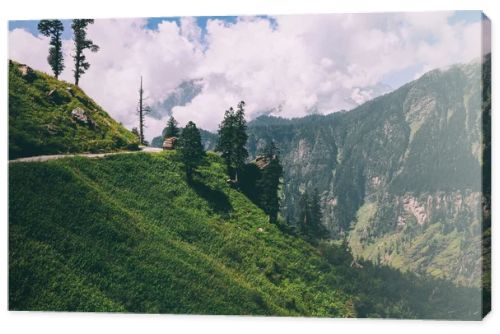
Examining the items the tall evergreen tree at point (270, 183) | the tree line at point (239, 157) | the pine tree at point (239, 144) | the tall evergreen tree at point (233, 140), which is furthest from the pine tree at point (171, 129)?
the tall evergreen tree at point (270, 183)

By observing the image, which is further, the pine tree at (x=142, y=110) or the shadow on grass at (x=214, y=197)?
the shadow on grass at (x=214, y=197)

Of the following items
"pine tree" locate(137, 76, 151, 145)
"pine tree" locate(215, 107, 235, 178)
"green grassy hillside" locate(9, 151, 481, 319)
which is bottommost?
"green grassy hillside" locate(9, 151, 481, 319)

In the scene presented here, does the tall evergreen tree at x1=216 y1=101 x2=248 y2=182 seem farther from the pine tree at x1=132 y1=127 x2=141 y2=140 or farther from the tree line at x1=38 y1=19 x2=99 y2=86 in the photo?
the tree line at x1=38 y1=19 x2=99 y2=86

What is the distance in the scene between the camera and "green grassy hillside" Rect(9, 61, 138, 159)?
93.1 ft

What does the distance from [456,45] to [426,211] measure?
1115 centimetres

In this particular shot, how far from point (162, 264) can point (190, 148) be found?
25.4 ft

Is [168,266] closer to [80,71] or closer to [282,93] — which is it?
[282,93]

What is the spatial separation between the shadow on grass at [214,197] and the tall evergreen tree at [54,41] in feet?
33.8

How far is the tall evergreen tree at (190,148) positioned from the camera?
3008 cm

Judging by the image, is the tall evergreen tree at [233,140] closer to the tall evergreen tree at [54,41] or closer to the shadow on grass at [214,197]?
the shadow on grass at [214,197]

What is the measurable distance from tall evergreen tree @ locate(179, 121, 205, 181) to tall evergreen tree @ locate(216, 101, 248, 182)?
1.46 meters

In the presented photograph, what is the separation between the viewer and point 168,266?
26.1 meters

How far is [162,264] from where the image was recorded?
26125 millimetres

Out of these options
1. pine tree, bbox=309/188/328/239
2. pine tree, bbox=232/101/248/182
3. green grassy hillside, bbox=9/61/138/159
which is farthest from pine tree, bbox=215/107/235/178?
green grassy hillside, bbox=9/61/138/159
